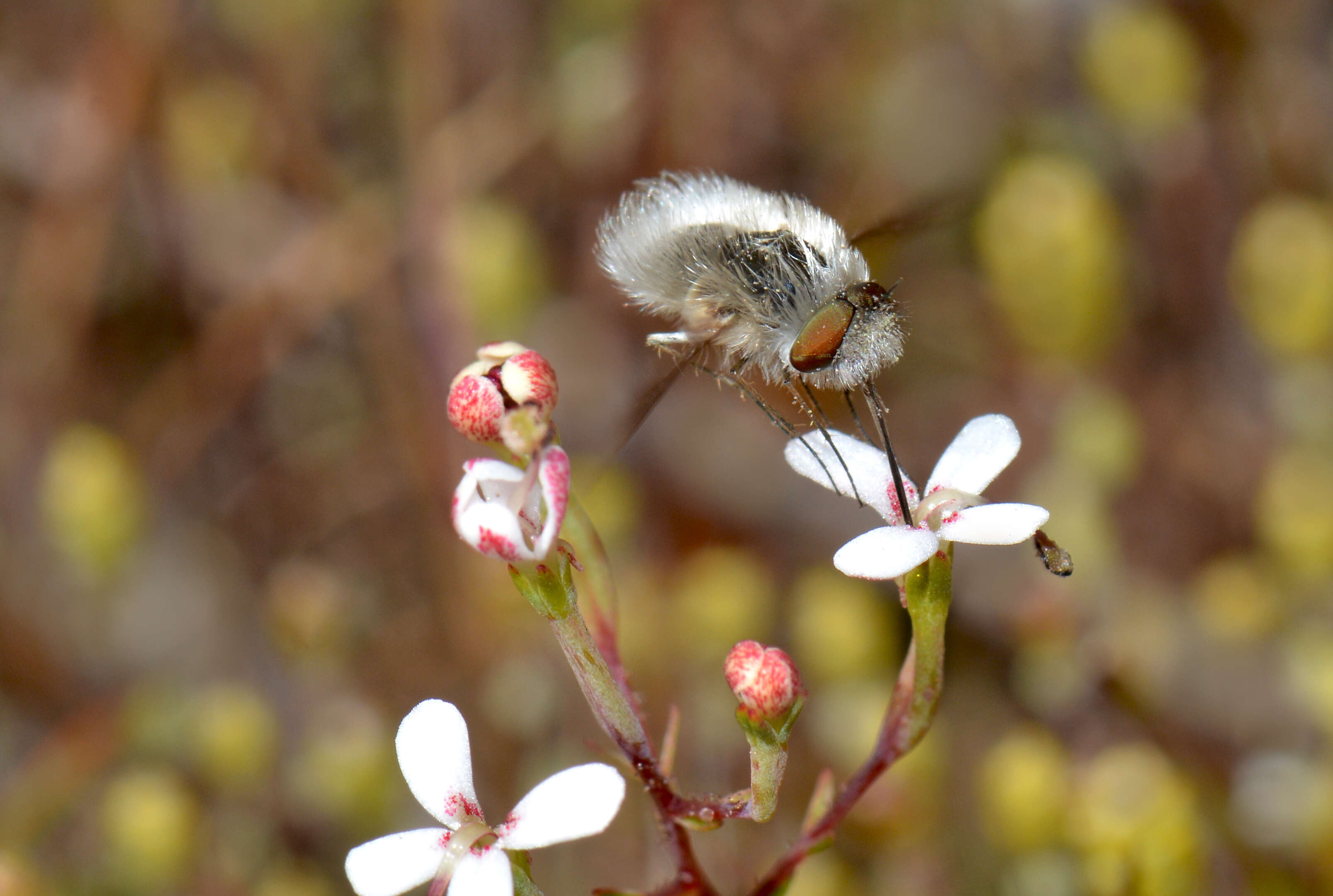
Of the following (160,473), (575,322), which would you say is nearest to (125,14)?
(160,473)

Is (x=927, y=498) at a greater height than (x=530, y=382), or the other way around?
(x=530, y=382)

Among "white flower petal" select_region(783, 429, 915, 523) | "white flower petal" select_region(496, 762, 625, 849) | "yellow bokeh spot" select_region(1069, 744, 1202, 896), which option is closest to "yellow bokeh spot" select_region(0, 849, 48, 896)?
"white flower petal" select_region(496, 762, 625, 849)

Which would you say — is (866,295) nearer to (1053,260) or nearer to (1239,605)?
(1053,260)

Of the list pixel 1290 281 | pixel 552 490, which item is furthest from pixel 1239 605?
pixel 552 490

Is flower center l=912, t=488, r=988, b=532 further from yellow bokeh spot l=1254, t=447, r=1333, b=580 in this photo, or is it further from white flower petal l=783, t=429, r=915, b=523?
yellow bokeh spot l=1254, t=447, r=1333, b=580

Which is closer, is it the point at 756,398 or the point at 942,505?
the point at 942,505

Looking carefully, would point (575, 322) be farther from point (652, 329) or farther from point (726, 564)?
point (726, 564)

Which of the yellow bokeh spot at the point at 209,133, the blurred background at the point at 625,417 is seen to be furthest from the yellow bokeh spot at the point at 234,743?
the yellow bokeh spot at the point at 209,133
